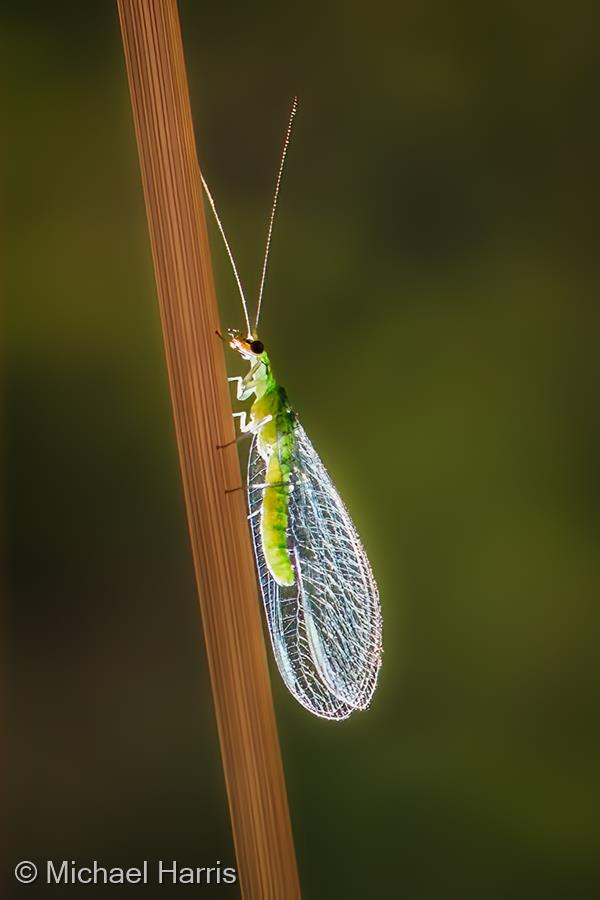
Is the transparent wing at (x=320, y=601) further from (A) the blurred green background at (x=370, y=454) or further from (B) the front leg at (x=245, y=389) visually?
(A) the blurred green background at (x=370, y=454)

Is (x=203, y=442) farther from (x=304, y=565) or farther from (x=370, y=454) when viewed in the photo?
(x=370, y=454)

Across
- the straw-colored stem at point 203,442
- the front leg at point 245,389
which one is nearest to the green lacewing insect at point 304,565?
the front leg at point 245,389

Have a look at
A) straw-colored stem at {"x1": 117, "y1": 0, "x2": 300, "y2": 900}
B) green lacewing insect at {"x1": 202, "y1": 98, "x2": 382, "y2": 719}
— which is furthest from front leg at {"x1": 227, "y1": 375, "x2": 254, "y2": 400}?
straw-colored stem at {"x1": 117, "y1": 0, "x2": 300, "y2": 900}

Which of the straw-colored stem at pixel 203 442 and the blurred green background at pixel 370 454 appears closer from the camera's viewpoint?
the straw-colored stem at pixel 203 442

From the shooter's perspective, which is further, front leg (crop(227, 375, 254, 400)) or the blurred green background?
the blurred green background

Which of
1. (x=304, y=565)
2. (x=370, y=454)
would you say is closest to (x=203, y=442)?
(x=304, y=565)

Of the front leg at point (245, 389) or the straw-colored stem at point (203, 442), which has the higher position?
the front leg at point (245, 389)

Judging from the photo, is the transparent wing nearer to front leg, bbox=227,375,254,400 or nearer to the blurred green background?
front leg, bbox=227,375,254,400

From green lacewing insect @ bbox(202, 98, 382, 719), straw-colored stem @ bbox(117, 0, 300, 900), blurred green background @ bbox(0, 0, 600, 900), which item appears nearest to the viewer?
straw-colored stem @ bbox(117, 0, 300, 900)
